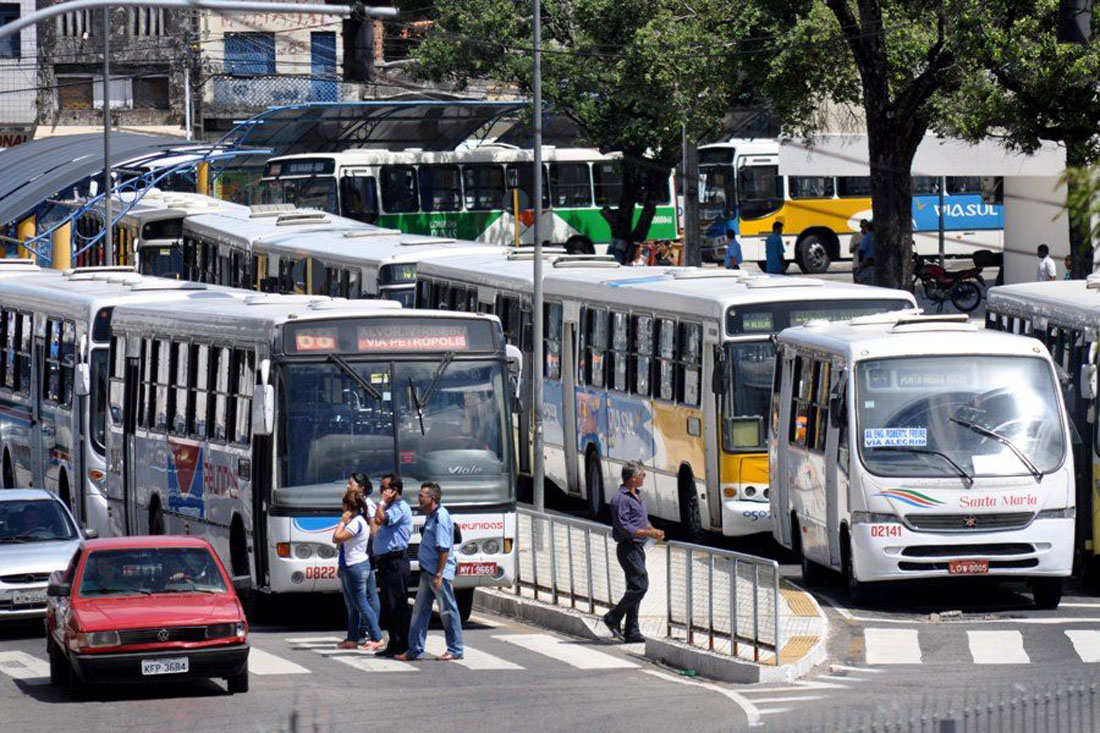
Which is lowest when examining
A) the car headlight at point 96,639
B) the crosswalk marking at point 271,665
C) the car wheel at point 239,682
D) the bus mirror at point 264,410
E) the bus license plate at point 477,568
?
the crosswalk marking at point 271,665

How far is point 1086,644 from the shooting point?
1900 centimetres

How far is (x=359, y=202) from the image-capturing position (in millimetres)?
59719

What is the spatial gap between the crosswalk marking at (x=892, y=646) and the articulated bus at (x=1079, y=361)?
3.10 metres

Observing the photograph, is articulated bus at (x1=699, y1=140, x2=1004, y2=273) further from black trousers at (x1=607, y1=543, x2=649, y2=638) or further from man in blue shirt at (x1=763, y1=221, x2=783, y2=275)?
black trousers at (x1=607, y1=543, x2=649, y2=638)

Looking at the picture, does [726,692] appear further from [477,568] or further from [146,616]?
[477,568]

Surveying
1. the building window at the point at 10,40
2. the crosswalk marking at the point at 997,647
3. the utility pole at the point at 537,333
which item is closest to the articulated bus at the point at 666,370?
the utility pole at the point at 537,333

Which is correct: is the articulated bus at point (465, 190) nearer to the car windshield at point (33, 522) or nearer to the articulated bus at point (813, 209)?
the articulated bus at point (813, 209)

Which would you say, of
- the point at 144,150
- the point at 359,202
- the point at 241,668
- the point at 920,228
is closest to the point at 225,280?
the point at 144,150

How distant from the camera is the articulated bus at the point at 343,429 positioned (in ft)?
68.3

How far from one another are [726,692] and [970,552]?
470 centimetres

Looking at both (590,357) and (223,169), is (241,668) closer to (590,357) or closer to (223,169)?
(590,357)

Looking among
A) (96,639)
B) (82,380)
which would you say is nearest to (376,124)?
(82,380)

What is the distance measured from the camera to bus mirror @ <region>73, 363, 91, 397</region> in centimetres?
2764

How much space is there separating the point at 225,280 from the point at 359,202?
14465 mm
